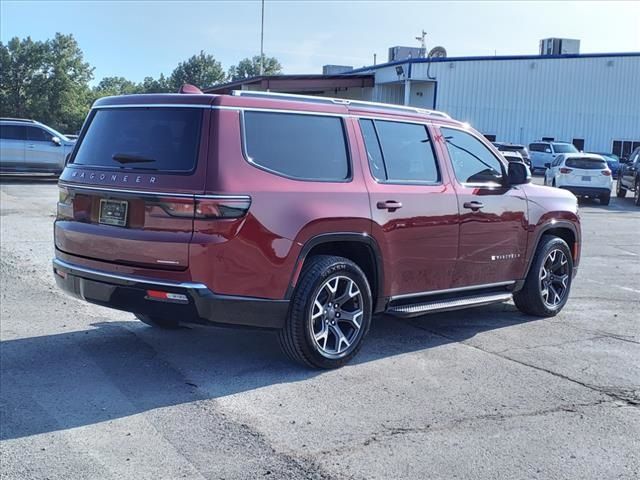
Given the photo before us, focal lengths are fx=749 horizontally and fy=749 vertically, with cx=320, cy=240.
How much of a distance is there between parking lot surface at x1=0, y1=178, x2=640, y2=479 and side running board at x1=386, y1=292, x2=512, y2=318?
0.34 m

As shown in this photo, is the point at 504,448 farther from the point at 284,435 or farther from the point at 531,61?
the point at 531,61

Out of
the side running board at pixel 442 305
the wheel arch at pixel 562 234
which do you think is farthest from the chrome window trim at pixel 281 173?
the wheel arch at pixel 562 234

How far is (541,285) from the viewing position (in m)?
7.71

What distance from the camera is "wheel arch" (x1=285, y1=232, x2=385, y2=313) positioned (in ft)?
17.7

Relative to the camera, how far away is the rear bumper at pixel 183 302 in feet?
16.5

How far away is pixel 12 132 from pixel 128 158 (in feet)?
70.2

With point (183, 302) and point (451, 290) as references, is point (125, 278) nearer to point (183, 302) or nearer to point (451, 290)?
point (183, 302)

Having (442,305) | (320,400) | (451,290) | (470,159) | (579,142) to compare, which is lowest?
(320,400)

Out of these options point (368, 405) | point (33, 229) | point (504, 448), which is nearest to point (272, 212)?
point (368, 405)

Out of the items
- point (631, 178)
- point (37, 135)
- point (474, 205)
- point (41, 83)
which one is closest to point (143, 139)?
point (474, 205)

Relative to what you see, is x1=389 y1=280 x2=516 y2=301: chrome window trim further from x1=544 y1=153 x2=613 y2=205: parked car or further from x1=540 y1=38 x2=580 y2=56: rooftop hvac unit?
x1=540 y1=38 x2=580 y2=56: rooftop hvac unit

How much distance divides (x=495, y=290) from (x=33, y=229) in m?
8.93

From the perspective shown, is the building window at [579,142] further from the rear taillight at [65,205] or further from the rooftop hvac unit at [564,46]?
the rear taillight at [65,205]

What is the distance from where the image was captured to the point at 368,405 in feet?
16.5
